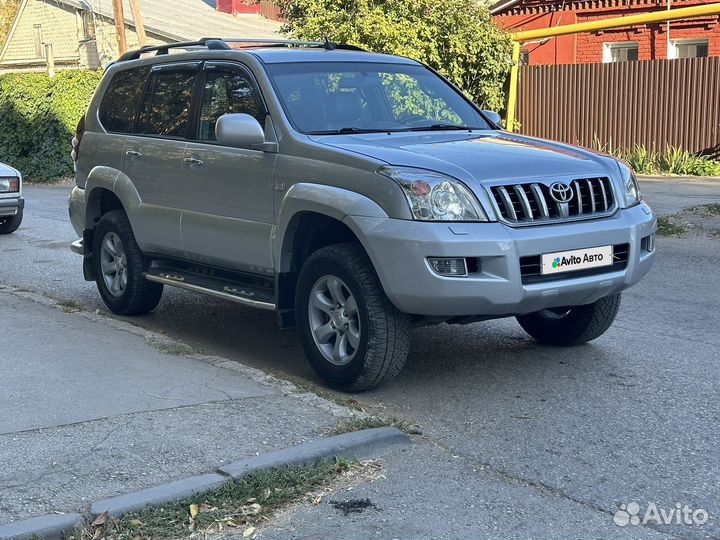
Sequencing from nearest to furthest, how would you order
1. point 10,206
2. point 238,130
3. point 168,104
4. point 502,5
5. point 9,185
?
point 238,130, point 168,104, point 10,206, point 9,185, point 502,5

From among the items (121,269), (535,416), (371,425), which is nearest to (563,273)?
(535,416)

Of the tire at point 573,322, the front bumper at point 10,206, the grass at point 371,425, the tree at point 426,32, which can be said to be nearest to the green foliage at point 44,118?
the tree at point 426,32

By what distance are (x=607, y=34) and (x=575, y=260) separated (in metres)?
21.2

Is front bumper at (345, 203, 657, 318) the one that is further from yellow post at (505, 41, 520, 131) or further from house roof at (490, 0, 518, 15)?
house roof at (490, 0, 518, 15)

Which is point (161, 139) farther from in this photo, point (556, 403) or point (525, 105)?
point (525, 105)

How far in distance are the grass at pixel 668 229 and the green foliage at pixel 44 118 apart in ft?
54.1

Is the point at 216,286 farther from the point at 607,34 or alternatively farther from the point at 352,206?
the point at 607,34

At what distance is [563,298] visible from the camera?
228 inches

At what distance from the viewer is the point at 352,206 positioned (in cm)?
575

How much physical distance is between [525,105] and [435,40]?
290 centimetres

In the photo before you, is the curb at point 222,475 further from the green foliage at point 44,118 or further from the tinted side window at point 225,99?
the green foliage at point 44,118

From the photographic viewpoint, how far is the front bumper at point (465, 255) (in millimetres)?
5473

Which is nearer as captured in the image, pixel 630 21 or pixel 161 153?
pixel 161 153

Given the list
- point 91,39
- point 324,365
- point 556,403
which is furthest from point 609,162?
point 91,39
